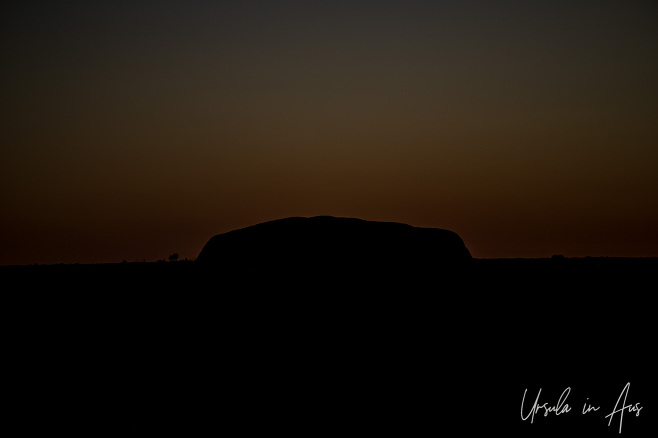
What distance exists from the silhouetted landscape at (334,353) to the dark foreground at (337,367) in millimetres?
27

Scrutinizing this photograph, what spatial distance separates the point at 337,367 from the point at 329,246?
291 centimetres

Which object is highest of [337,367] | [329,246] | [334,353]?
[329,246]

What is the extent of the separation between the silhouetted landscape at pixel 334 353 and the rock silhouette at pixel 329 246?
3 cm

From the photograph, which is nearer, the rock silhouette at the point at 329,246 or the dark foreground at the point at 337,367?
the dark foreground at the point at 337,367

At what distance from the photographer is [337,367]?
1314 centimetres

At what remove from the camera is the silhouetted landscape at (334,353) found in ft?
41.9

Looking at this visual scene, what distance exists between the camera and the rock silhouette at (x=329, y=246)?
15.1 m

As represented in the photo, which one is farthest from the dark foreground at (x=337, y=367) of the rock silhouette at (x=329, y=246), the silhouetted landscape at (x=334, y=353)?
the rock silhouette at (x=329, y=246)

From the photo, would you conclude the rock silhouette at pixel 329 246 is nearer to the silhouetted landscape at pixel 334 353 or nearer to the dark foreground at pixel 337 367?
the silhouetted landscape at pixel 334 353

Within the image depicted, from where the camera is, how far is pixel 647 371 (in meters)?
15.1

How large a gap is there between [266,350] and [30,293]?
17.2 metres

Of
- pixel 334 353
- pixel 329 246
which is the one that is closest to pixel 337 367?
pixel 334 353

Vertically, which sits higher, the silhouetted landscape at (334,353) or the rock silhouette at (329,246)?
the rock silhouette at (329,246)

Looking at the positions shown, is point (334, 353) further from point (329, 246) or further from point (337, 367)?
point (329, 246)
